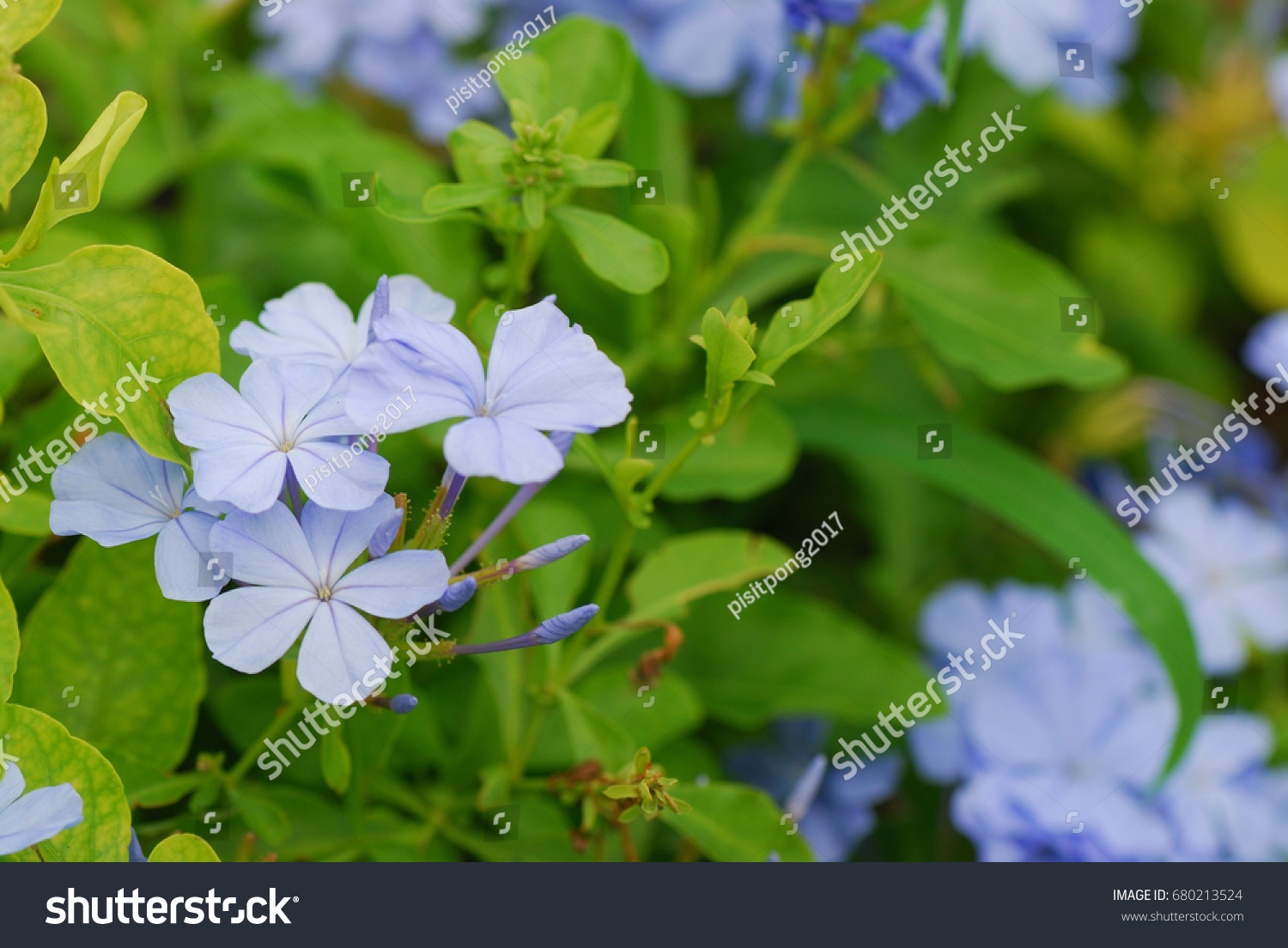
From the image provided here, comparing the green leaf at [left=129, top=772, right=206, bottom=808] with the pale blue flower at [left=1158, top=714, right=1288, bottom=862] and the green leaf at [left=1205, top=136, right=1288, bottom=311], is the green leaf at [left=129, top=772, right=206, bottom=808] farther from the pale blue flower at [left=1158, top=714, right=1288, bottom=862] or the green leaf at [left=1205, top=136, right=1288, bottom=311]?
the green leaf at [left=1205, top=136, right=1288, bottom=311]

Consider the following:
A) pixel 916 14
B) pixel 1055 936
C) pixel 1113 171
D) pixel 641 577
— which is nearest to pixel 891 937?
pixel 1055 936

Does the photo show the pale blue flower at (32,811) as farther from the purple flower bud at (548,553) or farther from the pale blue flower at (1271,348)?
the pale blue flower at (1271,348)

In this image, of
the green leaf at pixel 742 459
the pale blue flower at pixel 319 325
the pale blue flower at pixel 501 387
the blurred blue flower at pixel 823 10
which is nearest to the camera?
the pale blue flower at pixel 501 387

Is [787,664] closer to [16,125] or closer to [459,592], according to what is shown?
[459,592]

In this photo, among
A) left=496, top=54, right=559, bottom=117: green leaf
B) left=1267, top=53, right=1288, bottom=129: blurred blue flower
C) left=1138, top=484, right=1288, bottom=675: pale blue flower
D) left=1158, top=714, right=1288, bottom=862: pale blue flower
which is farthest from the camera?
left=1267, top=53, right=1288, bottom=129: blurred blue flower

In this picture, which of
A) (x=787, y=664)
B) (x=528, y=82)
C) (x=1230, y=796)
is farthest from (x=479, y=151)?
(x=1230, y=796)

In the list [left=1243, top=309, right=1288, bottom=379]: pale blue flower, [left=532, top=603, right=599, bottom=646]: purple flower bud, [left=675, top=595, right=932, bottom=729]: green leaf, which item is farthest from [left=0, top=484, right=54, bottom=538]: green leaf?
[left=1243, top=309, right=1288, bottom=379]: pale blue flower

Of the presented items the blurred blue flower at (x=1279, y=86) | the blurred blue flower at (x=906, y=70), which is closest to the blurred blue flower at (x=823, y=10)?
the blurred blue flower at (x=906, y=70)
